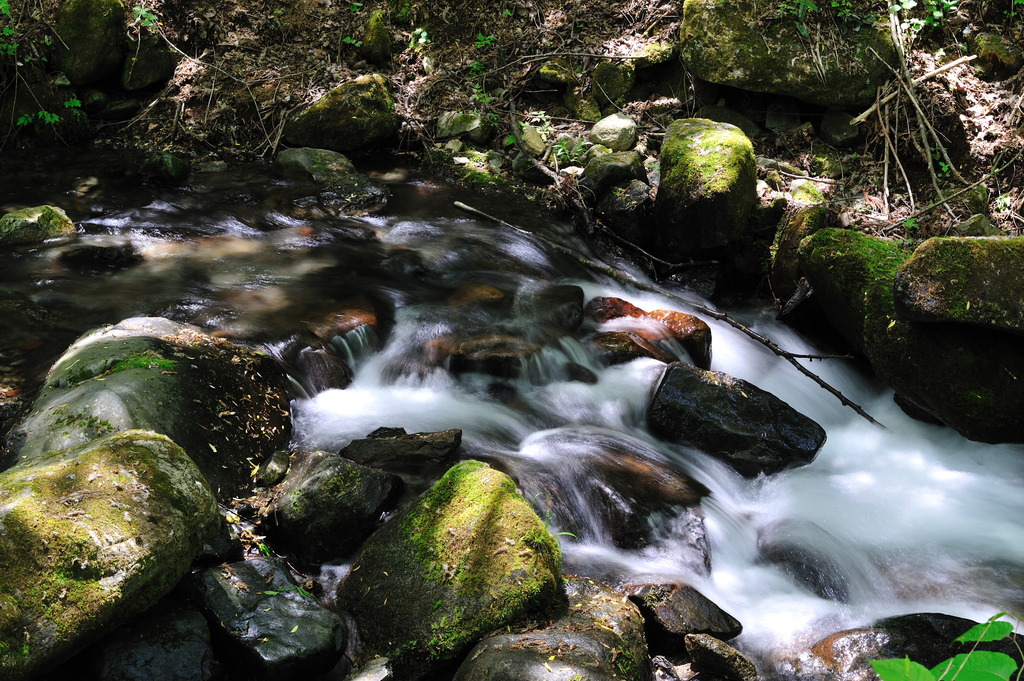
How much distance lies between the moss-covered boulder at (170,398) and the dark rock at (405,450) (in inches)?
20.3

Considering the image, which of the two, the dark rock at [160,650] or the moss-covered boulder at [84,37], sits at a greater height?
the moss-covered boulder at [84,37]

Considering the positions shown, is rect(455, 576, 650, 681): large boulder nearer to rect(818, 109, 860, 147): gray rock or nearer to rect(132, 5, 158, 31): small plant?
rect(818, 109, 860, 147): gray rock

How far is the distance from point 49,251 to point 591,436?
522 centimetres

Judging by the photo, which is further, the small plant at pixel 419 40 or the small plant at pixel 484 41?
the small plant at pixel 419 40

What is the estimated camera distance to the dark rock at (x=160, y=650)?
8.16 feet

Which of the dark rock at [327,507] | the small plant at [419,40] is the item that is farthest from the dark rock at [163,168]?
the dark rock at [327,507]

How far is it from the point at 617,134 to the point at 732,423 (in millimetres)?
4489

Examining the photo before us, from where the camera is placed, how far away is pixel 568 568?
3652 mm

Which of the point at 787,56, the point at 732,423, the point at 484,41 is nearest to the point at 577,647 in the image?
the point at 732,423

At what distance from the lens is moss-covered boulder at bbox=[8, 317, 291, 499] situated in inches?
133

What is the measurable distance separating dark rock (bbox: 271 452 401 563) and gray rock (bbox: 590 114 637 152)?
5.78 m

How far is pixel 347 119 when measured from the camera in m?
8.80

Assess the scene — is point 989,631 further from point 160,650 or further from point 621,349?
point 621,349

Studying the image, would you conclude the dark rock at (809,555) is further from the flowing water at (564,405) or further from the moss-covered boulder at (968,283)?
the moss-covered boulder at (968,283)
